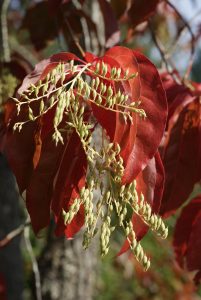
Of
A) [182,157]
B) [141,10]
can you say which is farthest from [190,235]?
[141,10]

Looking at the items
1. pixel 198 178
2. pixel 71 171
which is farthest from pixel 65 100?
pixel 198 178

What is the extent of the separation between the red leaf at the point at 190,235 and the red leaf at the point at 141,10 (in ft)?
1.48

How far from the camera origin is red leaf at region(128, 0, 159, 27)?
1.35 m

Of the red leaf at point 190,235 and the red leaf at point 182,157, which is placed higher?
the red leaf at point 182,157

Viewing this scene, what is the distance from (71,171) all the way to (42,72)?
0.16m

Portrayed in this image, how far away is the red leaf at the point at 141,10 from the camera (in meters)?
1.35

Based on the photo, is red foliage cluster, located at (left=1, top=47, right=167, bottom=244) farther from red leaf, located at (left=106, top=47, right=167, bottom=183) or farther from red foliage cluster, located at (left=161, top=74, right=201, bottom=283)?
red foliage cluster, located at (left=161, top=74, right=201, bottom=283)

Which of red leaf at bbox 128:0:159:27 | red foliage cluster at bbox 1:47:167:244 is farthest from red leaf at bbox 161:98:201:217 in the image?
red leaf at bbox 128:0:159:27

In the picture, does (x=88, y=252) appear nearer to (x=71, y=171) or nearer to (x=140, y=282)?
(x=71, y=171)

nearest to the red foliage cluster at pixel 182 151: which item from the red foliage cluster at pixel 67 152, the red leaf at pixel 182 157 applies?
the red leaf at pixel 182 157

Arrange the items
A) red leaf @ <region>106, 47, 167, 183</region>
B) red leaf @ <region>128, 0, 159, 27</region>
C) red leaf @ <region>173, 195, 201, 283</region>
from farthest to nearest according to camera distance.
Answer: red leaf @ <region>128, 0, 159, 27</region> < red leaf @ <region>173, 195, 201, 283</region> < red leaf @ <region>106, 47, 167, 183</region>

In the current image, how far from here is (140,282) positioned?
4.50 meters

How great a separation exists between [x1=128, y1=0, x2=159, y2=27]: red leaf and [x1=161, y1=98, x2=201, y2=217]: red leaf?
13.1 inches

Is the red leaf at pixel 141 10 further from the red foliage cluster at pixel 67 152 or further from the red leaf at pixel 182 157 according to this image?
the red foliage cluster at pixel 67 152
